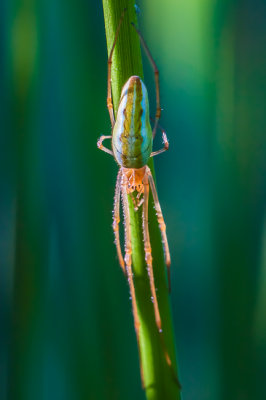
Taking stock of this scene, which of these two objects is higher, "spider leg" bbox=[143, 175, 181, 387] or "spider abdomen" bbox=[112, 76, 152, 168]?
"spider abdomen" bbox=[112, 76, 152, 168]

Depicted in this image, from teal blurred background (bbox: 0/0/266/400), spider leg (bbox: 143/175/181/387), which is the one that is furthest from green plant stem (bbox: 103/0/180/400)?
teal blurred background (bbox: 0/0/266/400)

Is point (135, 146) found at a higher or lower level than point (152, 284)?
higher

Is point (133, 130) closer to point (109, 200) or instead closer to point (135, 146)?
point (135, 146)

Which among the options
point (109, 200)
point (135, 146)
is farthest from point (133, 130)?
point (109, 200)

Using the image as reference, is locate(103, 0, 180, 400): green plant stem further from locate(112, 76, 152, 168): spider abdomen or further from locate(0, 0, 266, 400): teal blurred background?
locate(0, 0, 266, 400): teal blurred background

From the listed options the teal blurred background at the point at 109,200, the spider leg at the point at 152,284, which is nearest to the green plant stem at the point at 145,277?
the spider leg at the point at 152,284

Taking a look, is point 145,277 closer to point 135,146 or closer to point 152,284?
point 152,284

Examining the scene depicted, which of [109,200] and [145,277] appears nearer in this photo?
[145,277]

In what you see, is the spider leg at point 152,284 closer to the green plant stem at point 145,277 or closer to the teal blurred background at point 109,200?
the green plant stem at point 145,277
